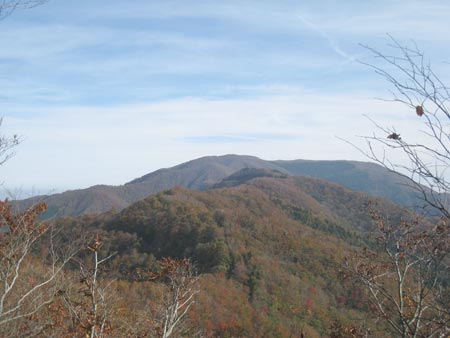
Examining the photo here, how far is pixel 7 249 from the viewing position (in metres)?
6.91

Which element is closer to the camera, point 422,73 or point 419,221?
point 422,73

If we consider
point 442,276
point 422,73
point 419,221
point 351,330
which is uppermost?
point 422,73

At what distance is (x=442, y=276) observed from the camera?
17.7 feet

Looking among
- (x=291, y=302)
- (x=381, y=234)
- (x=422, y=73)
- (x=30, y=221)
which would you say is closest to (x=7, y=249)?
(x=30, y=221)

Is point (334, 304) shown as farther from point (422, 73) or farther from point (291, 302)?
point (422, 73)

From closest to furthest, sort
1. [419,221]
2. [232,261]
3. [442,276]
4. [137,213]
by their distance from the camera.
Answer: [442,276], [419,221], [232,261], [137,213]

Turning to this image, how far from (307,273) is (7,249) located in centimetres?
5312

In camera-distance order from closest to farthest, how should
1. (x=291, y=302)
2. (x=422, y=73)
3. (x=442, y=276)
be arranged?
(x=422, y=73) < (x=442, y=276) < (x=291, y=302)

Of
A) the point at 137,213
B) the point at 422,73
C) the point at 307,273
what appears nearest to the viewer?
the point at 422,73

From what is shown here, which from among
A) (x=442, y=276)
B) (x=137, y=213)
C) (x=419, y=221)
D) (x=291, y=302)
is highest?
(x=419, y=221)

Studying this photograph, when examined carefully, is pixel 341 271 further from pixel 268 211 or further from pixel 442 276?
pixel 268 211

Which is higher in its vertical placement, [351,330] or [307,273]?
[351,330]

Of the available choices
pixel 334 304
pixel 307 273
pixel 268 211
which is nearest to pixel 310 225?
pixel 268 211

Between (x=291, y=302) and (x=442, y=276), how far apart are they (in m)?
44.7
